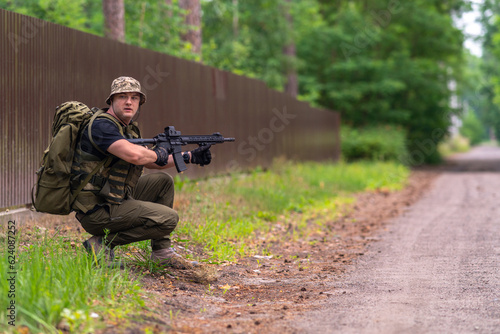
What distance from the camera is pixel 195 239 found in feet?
24.0

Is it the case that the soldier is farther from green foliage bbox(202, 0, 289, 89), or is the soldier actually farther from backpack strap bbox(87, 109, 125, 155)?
green foliage bbox(202, 0, 289, 89)

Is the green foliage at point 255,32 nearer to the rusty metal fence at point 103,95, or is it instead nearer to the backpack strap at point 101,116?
the rusty metal fence at point 103,95

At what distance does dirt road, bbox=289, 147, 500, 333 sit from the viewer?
14.2ft

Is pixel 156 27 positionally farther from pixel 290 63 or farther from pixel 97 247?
pixel 97 247

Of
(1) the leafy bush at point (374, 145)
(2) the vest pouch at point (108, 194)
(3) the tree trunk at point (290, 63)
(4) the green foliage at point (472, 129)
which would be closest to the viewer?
(2) the vest pouch at point (108, 194)

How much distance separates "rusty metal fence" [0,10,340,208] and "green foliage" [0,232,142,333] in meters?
2.30

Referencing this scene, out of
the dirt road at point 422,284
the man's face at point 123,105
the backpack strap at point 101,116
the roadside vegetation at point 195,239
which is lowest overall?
the dirt road at point 422,284

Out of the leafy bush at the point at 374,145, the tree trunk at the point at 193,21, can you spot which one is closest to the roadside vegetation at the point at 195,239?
the tree trunk at the point at 193,21

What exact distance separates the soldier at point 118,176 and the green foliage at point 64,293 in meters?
0.38

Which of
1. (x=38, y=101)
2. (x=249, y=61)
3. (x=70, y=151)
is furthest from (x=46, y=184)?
(x=249, y=61)

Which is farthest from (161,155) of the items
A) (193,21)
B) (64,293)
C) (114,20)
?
(193,21)

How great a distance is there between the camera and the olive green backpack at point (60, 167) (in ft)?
16.0

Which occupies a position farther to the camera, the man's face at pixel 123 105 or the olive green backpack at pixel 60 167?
the man's face at pixel 123 105

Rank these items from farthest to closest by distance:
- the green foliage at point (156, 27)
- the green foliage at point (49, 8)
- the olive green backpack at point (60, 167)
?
the green foliage at point (156, 27) < the green foliage at point (49, 8) < the olive green backpack at point (60, 167)
